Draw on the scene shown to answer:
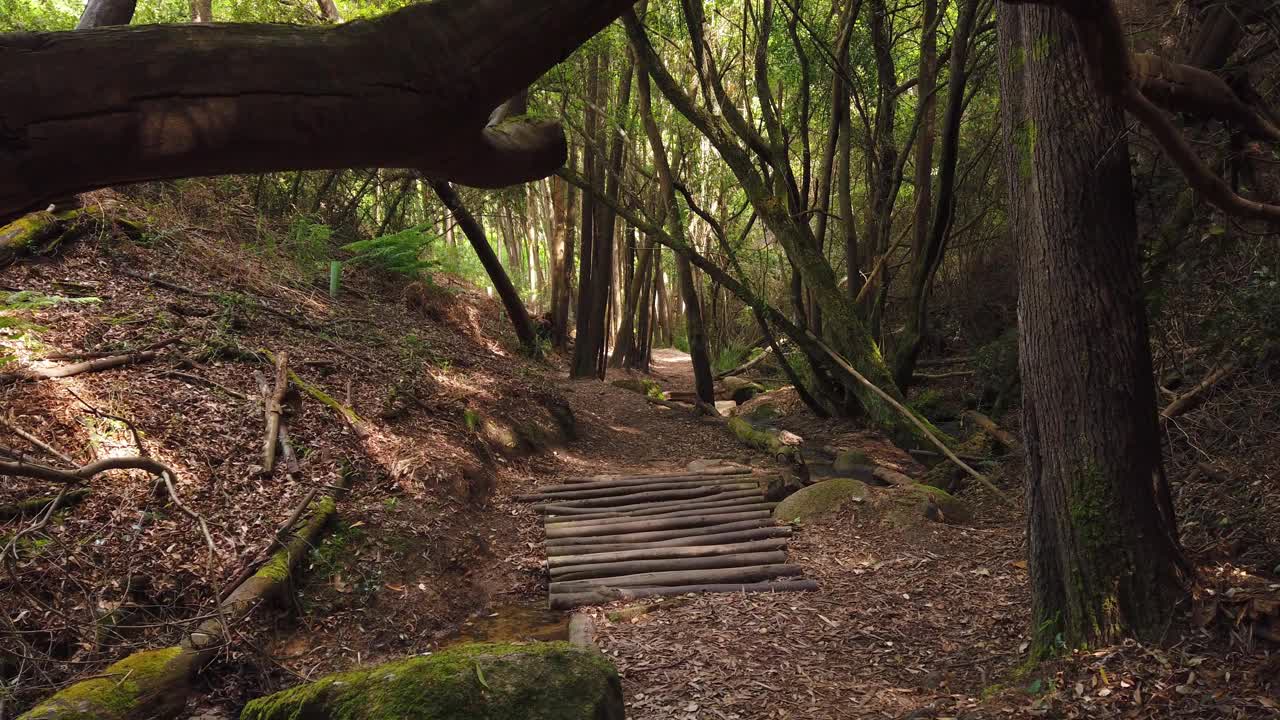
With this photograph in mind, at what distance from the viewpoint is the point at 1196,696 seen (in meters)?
3.04

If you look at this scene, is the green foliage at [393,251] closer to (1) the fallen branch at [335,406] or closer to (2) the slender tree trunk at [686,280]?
(2) the slender tree trunk at [686,280]

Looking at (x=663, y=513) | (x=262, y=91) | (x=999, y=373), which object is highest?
(x=262, y=91)

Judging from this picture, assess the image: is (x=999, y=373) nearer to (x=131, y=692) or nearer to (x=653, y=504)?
(x=653, y=504)

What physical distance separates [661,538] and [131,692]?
4.10 meters

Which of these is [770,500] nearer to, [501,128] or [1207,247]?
[1207,247]

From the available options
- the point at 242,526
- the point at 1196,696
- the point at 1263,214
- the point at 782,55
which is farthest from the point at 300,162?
the point at 782,55

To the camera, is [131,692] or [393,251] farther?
[393,251]

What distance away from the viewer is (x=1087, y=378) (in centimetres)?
358

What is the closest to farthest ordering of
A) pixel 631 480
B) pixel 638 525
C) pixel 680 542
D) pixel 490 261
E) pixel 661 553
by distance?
pixel 661 553 < pixel 680 542 < pixel 638 525 < pixel 631 480 < pixel 490 261

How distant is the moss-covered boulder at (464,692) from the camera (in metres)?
2.84

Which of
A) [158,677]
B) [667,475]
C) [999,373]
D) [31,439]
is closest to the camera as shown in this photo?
[158,677]

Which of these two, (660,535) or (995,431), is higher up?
(995,431)

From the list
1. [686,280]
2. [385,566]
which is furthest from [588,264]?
[385,566]

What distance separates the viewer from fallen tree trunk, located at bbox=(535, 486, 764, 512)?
7344 millimetres
